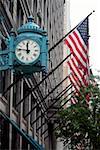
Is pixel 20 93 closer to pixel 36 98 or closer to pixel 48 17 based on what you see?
pixel 36 98

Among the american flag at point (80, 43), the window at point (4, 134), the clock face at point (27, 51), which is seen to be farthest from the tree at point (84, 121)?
the clock face at point (27, 51)

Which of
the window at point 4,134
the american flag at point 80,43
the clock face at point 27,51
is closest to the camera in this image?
the clock face at point 27,51

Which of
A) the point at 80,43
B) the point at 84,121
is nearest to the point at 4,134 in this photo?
the point at 80,43

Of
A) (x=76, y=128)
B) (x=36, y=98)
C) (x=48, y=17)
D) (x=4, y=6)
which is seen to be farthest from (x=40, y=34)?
(x=48, y=17)

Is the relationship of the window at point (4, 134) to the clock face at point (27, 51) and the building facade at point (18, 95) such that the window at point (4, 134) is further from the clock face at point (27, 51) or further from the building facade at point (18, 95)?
the clock face at point (27, 51)

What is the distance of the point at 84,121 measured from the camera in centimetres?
2780

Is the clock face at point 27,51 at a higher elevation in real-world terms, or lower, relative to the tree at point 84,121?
lower

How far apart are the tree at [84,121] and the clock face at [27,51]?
49.7 feet

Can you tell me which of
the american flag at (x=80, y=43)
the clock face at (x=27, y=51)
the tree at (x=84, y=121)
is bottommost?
the clock face at (x=27, y=51)

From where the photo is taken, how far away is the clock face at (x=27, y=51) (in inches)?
495

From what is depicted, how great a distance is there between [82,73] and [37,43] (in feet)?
60.5

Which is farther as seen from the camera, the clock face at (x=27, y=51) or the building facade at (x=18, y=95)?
the building facade at (x=18, y=95)

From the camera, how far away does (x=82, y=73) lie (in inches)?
1220

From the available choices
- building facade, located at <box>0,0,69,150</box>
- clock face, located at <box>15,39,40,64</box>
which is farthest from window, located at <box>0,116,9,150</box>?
clock face, located at <box>15,39,40,64</box>
